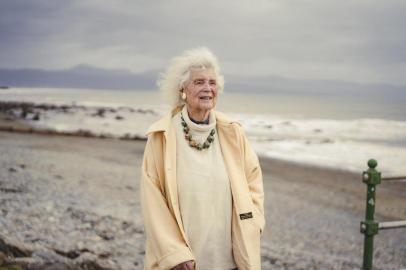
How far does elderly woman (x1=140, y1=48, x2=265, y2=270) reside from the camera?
116 inches

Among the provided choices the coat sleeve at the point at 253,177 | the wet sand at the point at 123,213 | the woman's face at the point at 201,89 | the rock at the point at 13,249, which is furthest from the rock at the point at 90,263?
the woman's face at the point at 201,89

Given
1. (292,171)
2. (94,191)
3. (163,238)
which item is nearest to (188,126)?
(163,238)

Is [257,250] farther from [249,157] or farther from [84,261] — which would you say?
[84,261]

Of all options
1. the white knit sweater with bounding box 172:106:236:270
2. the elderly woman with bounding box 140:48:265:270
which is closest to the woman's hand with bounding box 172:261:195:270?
the elderly woman with bounding box 140:48:265:270

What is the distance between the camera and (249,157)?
3273 mm

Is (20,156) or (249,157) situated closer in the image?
(249,157)

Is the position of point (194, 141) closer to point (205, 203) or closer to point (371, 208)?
point (205, 203)

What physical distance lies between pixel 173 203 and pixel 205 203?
20 cm

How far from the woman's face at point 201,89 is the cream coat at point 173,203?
0.58 ft

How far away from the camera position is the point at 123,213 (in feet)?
29.3

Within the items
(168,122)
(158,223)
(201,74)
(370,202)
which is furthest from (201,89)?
(370,202)

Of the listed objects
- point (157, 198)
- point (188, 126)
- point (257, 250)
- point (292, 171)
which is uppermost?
point (188, 126)

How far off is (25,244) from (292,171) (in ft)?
41.1

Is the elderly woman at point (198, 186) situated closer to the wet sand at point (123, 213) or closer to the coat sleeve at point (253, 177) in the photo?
the coat sleeve at point (253, 177)
